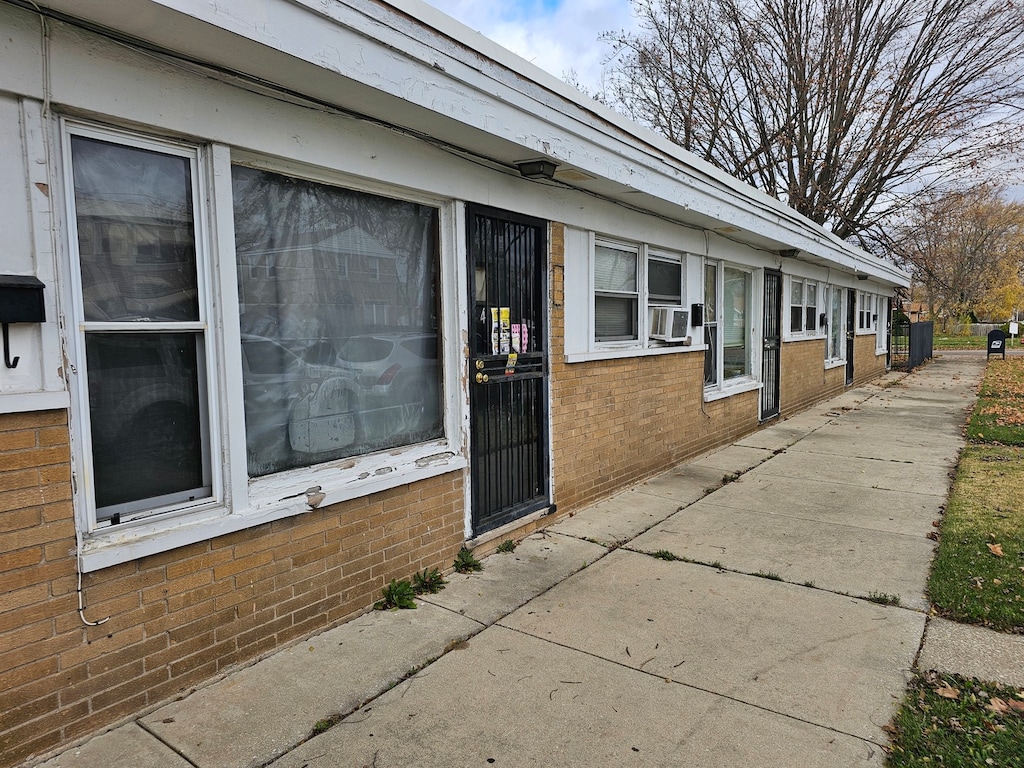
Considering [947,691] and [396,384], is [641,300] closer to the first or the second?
[396,384]

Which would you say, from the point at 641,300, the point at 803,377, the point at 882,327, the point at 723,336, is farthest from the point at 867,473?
the point at 882,327

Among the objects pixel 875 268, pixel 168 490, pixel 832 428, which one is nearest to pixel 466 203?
pixel 168 490

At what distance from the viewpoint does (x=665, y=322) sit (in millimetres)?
7113

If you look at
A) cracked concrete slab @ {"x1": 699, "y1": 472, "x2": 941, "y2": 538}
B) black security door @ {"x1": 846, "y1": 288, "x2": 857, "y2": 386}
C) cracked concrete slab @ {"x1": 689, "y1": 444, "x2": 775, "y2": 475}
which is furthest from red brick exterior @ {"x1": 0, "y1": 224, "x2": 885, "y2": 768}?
black security door @ {"x1": 846, "y1": 288, "x2": 857, "y2": 386}

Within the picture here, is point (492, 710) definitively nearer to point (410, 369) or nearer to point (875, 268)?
point (410, 369)

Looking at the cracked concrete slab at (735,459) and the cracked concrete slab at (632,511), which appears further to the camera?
the cracked concrete slab at (735,459)

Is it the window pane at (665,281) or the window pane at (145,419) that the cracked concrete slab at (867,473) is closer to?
the window pane at (665,281)

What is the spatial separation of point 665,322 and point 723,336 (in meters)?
2.15

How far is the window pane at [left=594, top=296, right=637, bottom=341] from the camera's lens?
6160mm

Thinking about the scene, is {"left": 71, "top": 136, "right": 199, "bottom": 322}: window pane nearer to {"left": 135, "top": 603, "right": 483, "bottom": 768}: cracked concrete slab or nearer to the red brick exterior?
the red brick exterior

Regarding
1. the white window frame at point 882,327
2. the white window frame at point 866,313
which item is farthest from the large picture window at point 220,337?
the white window frame at point 882,327

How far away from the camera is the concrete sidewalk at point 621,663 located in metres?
2.62

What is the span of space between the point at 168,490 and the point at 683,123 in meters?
23.3

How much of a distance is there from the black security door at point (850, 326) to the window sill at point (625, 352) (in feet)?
33.2
